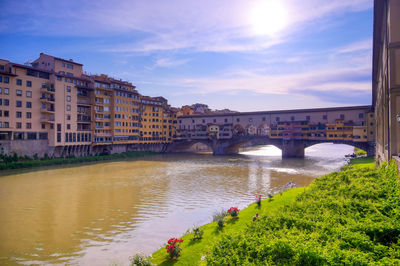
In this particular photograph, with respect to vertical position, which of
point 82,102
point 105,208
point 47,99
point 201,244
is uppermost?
point 82,102

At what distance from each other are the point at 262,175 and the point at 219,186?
10.6 m

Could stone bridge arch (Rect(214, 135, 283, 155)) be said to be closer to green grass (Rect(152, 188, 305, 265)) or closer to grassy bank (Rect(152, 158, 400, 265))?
green grass (Rect(152, 188, 305, 265))

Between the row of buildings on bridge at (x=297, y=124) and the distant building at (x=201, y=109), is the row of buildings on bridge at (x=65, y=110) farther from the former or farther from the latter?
the distant building at (x=201, y=109)

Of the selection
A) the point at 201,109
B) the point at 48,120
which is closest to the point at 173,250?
the point at 48,120

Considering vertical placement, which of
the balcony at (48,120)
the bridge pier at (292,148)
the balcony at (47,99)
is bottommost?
the bridge pier at (292,148)

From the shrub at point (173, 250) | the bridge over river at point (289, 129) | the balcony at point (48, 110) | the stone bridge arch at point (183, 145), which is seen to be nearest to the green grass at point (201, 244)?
the shrub at point (173, 250)

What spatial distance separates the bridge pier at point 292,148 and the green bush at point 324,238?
5566cm

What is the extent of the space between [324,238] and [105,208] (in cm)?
1836

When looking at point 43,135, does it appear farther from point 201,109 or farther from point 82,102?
point 201,109

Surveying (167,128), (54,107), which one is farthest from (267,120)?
(54,107)

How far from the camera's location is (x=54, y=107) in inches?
1939

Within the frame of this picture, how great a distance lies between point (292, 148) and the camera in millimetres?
63719

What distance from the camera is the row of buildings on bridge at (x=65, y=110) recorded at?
43594mm

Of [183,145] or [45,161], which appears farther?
[183,145]
